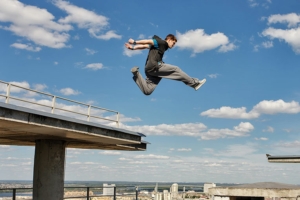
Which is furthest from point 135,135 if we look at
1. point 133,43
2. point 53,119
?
point 133,43

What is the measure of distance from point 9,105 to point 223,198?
299 inches

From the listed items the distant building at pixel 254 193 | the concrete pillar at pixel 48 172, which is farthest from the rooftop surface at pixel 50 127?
the distant building at pixel 254 193

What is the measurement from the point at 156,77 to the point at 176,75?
1.87 feet

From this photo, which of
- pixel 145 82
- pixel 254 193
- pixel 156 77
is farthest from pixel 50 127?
pixel 254 193

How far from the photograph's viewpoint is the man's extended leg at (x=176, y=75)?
10.6 metres

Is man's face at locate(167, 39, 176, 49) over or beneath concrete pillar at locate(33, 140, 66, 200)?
over

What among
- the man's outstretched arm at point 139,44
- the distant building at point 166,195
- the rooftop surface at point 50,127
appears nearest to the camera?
the man's outstretched arm at point 139,44

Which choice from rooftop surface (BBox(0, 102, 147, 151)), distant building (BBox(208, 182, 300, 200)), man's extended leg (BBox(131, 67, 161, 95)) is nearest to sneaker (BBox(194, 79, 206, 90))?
man's extended leg (BBox(131, 67, 161, 95))

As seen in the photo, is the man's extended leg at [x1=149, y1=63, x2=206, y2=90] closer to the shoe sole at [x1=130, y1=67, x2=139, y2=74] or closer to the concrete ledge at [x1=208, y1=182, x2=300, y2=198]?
the shoe sole at [x1=130, y1=67, x2=139, y2=74]

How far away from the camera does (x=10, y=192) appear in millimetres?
16016

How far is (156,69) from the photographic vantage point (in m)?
10.4

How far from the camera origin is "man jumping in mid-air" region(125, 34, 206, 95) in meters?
10.0

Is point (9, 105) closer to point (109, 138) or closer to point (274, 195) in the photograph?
point (109, 138)

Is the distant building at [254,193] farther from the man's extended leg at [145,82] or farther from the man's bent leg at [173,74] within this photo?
the man's extended leg at [145,82]
